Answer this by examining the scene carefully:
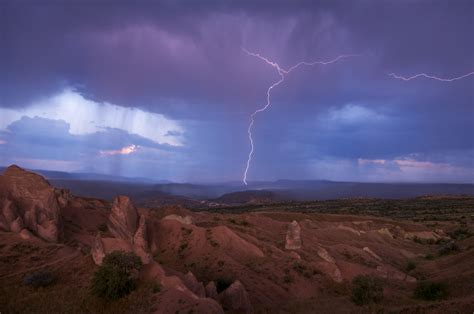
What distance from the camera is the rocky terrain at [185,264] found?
20.2m

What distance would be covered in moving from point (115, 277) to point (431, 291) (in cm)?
2064

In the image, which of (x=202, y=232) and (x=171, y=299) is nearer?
(x=171, y=299)

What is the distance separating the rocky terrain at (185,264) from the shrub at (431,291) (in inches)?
16.6

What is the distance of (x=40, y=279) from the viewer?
72.8ft

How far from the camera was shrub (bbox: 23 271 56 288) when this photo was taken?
2209cm

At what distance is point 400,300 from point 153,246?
18295mm

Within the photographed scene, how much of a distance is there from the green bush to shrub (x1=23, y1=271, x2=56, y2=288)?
3006 mm

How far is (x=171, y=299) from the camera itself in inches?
741

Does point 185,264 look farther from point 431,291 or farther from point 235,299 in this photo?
point 431,291

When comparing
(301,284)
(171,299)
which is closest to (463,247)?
(301,284)

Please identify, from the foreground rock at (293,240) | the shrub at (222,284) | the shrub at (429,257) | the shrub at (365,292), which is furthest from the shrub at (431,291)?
the shrub at (429,257)

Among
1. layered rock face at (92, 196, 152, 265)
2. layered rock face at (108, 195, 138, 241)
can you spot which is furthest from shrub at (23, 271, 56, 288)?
layered rock face at (108, 195, 138, 241)

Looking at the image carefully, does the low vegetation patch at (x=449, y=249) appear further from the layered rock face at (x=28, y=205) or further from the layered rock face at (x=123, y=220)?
the layered rock face at (x=28, y=205)

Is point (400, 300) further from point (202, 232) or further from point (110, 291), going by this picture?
point (110, 291)
